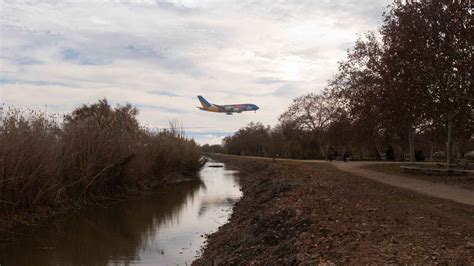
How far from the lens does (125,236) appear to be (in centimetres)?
A: 1777

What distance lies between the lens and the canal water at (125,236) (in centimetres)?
1385

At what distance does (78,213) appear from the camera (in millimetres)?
22609

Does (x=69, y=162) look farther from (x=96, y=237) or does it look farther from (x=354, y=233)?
(x=354, y=233)

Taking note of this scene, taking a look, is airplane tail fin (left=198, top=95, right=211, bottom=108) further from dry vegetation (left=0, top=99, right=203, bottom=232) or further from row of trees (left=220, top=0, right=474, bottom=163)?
row of trees (left=220, top=0, right=474, bottom=163)

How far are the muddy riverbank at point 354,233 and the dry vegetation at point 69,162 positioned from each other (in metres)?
8.04

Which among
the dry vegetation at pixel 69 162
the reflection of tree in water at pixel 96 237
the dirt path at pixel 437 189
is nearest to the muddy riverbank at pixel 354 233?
the dirt path at pixel 437 189

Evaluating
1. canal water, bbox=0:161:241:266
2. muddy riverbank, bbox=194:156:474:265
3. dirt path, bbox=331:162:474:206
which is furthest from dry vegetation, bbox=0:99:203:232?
dirt path, bbox=331:162:474:206

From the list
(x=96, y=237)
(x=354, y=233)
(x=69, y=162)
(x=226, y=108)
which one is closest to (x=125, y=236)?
(x=96, y=237)

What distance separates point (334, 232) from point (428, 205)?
17.7 feet

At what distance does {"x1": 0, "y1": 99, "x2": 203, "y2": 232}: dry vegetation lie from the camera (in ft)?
59.5

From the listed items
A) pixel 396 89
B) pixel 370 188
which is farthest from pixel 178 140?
pixel 370 188

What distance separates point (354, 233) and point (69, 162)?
1747 centimetres

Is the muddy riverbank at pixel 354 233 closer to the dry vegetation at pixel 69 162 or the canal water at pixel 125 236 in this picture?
the canal water at pixel 125 236

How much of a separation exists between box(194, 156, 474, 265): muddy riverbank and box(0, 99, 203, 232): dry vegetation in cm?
804
